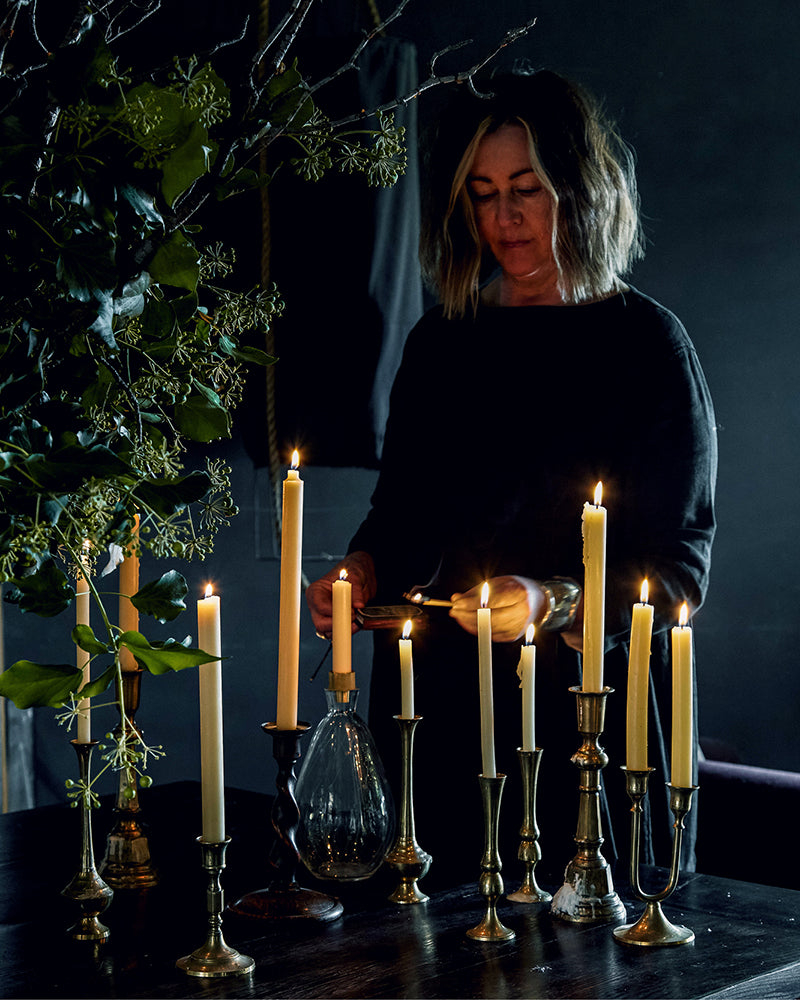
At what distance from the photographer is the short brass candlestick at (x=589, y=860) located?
794mm

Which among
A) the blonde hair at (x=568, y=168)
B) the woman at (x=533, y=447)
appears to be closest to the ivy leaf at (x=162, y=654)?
the woman at (x=533, y=447)

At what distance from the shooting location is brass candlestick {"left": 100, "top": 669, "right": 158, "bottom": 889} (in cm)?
90

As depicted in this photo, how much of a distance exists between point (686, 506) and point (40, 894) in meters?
0.79

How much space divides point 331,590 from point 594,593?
41 centimetres

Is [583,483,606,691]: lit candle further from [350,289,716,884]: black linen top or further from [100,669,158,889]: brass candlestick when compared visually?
[350,289,716,884]: black linen top

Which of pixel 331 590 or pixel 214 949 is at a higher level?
pixel 331 590

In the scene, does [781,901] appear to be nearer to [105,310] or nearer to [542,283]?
[105,310]

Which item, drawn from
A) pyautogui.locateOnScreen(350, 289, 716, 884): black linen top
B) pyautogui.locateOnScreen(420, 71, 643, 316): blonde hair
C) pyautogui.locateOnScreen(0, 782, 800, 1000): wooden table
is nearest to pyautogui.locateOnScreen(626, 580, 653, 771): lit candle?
pyautogui.locateOnScreen(0, 782, 800, 1000): wooden table

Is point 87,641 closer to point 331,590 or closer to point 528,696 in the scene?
point 528,696

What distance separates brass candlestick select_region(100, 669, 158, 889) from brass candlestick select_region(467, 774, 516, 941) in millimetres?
276

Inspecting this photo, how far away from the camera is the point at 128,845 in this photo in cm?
91

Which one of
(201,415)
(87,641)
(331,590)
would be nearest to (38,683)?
(87,641)

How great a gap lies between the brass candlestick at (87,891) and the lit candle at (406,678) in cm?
22

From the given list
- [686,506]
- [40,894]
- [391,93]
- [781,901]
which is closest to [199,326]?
[40,894]
